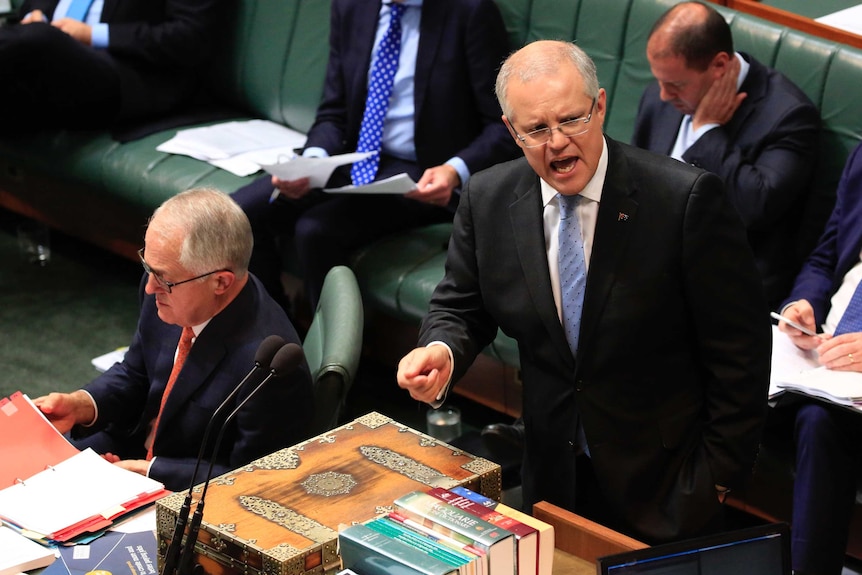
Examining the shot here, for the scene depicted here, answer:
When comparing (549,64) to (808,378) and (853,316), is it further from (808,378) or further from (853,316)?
(853,316)

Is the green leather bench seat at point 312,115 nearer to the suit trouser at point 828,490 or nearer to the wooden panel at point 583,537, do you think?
the suit trouser at point 828,490

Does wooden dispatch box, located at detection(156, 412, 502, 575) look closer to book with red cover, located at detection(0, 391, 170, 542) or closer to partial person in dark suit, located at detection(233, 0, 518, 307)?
book with red cover, located at detection(0, 391, 170, 542)

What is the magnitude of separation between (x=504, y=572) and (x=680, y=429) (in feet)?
2.20

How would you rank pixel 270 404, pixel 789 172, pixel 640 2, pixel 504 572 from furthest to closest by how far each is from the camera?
1. pixel 640 2
2. pixel 789 172
3. pixel 270 404
4. pixel 504 572

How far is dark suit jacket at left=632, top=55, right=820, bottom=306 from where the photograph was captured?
3.33 meters

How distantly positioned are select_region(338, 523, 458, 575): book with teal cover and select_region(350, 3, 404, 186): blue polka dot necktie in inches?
95.1

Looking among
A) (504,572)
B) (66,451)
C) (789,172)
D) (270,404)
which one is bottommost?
(66,451)

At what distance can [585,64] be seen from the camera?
218 cm

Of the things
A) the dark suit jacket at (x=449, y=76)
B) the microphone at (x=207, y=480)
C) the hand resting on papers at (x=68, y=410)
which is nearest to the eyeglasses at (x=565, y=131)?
the microphone at (x=207, y=480)

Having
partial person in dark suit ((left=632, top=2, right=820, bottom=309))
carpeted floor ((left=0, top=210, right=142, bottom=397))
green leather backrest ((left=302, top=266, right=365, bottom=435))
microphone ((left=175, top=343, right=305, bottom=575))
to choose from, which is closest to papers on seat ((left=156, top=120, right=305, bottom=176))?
carpeted floor ((left=0, top=210, right=142, bottom=397))

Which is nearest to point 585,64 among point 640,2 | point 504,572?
point 504,572

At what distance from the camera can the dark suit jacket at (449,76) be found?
4.05 m

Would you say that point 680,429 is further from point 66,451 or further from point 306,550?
point 66,451

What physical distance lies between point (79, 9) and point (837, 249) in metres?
3.26
